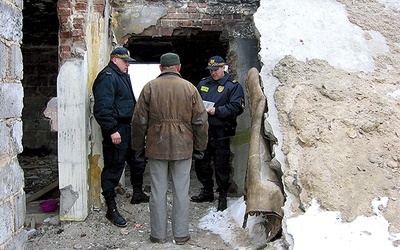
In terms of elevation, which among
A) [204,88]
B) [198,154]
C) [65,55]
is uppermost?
[65,55]

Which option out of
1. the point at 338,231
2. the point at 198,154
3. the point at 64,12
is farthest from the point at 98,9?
the point at 338,231

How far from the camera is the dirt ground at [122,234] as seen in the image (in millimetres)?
4336

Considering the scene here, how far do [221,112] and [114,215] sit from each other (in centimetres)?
174

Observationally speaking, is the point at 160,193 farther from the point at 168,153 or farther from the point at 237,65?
the point at 237,65

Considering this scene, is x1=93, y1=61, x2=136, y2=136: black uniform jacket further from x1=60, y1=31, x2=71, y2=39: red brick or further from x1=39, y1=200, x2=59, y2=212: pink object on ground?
x1=39, y1=200, x2=59, y2=212: pink object on ground

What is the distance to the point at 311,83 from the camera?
472cm

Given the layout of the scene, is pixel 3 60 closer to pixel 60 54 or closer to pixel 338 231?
pixel 60 54

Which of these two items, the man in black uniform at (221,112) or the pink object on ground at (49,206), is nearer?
the pink object on ground at (49,206)

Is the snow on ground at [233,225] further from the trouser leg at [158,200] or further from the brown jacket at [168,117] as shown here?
the brown jacket at [168,117]

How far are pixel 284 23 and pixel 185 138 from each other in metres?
2.46

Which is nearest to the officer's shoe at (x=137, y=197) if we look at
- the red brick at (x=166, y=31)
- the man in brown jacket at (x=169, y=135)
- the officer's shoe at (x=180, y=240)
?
the man in brown jacket at (x=169, y=135)

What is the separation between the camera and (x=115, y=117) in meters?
4.78

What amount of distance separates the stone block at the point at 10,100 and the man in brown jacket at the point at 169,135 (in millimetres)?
1469

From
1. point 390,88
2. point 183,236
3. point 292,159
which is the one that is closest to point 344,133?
point 292,159
